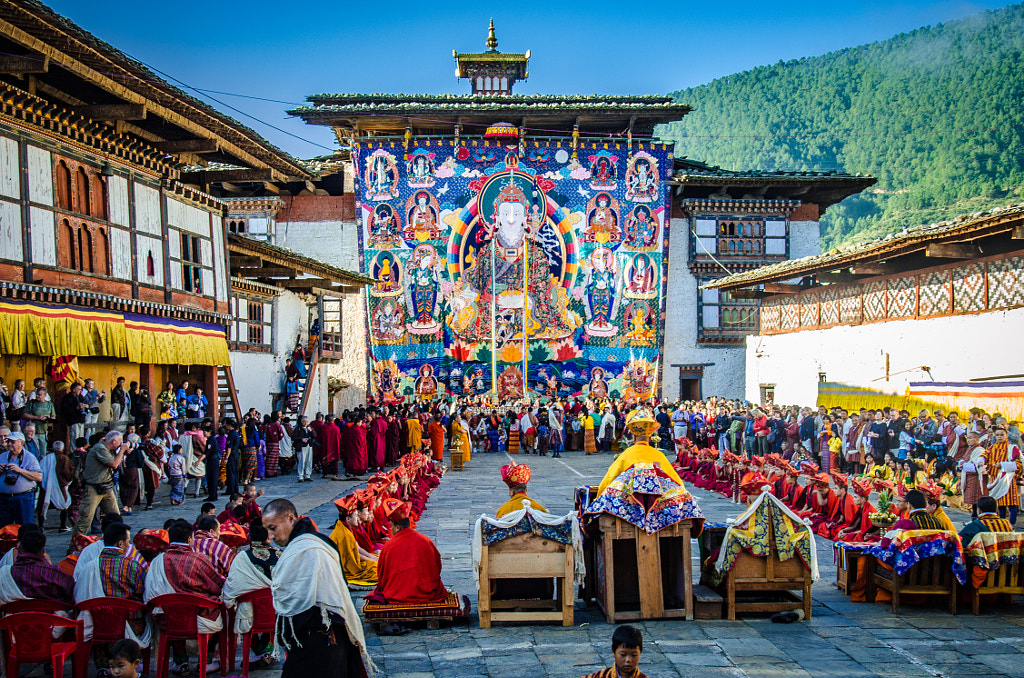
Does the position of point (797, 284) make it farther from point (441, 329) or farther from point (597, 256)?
point (441, 329)

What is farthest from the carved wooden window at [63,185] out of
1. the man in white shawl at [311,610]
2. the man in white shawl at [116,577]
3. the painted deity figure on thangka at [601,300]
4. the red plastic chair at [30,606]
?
the painted deity figure on thangka at [601,300]

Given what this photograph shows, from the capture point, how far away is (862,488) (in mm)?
10805

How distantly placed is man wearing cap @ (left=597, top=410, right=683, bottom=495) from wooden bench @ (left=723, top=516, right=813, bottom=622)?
2.94ft

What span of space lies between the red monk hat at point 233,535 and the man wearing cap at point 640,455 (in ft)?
10.7

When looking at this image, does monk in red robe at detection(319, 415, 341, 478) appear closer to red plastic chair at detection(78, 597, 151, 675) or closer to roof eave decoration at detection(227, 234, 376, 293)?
roof eave decoration at detection(227, 234, 376, 293)

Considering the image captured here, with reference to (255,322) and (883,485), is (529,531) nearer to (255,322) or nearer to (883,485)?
(883,485)

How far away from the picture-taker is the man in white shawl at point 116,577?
6.15m

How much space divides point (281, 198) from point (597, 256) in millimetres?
12378

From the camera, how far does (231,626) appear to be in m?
6.28

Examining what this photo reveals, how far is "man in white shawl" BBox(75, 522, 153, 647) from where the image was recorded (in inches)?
242

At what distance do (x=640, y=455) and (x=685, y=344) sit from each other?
991 inches

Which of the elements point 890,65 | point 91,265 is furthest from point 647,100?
point 890,65

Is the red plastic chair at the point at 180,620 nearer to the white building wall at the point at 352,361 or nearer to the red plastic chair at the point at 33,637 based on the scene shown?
the red plastic chair at the point at 33,637

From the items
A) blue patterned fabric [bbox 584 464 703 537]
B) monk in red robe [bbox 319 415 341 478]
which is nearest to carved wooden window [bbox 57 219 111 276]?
monk in red robe [bbox 319 415 341 478]
